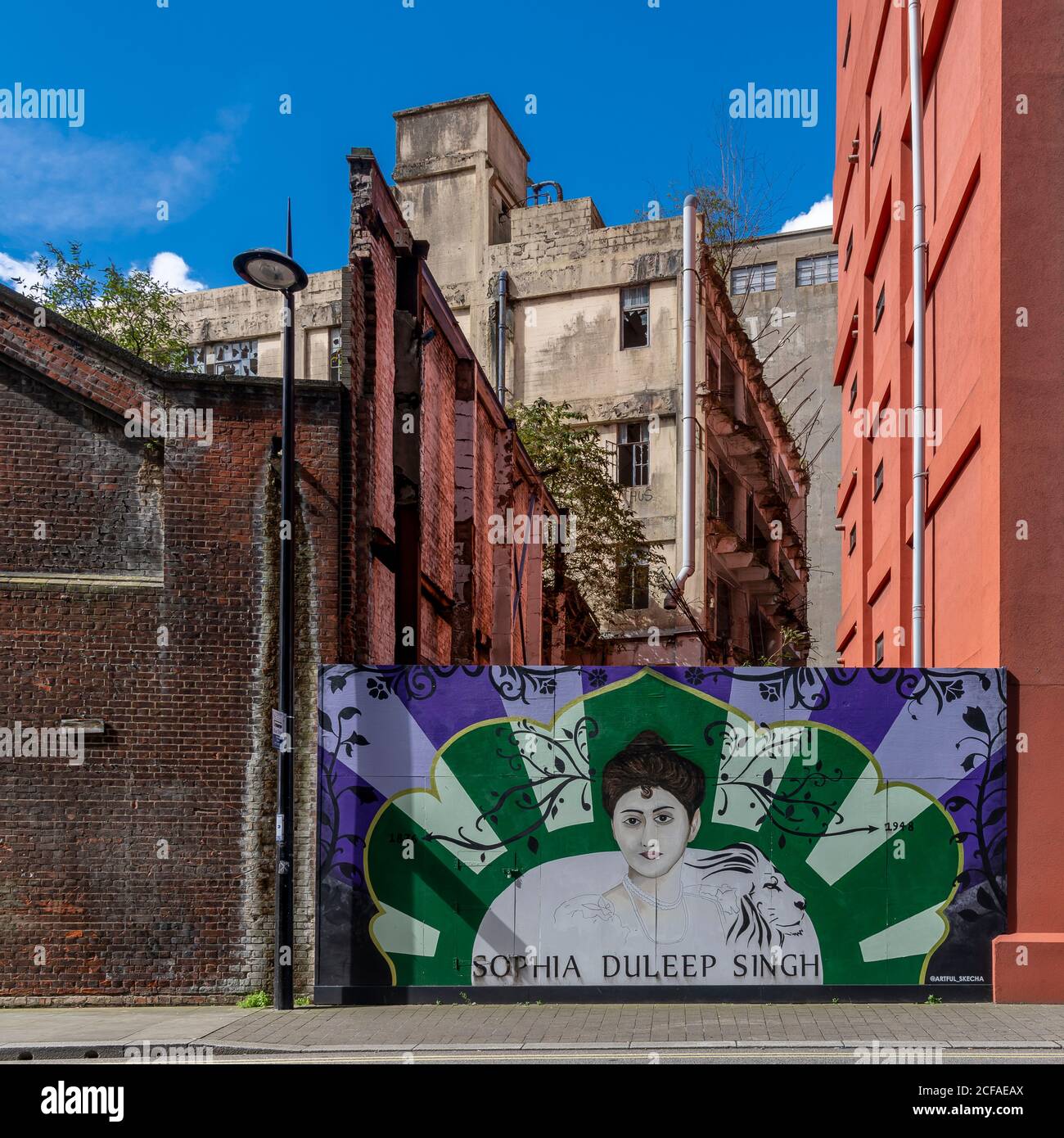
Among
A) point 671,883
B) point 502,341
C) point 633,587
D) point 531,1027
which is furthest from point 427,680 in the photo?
point 502,341

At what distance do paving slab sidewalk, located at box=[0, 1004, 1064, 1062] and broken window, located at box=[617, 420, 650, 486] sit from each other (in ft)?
64.7

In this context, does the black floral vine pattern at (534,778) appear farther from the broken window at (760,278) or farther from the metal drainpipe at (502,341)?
the broken window at (760,278)

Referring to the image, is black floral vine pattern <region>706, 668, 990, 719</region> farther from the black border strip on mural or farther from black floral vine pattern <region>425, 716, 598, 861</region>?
the black border strip on mural

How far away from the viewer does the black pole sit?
12.4m

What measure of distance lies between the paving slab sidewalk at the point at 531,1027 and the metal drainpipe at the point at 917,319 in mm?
5664

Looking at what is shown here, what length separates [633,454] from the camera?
31.3 metres

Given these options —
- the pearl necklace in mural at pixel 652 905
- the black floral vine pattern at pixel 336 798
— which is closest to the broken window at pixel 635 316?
the black floral vine pattern at pixel 336 798

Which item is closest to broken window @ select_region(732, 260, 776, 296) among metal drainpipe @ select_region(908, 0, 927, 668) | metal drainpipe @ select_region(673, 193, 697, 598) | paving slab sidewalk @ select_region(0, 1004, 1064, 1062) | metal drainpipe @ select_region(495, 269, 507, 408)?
metal drainpipe @ select_region(495, 269, 507, 408)

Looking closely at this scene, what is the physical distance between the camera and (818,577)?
4591cm

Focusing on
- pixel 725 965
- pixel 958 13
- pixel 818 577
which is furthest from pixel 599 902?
pixel 818 577

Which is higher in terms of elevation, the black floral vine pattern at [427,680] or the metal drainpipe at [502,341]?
the metal drainpipe at [502,341]

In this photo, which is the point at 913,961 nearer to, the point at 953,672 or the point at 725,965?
the point at 725,965

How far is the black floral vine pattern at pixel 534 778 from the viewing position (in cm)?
1288

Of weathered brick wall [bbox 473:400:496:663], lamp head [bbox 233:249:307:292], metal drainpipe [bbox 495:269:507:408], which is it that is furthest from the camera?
metal drainpipe [bbox 495:269:507:408]
